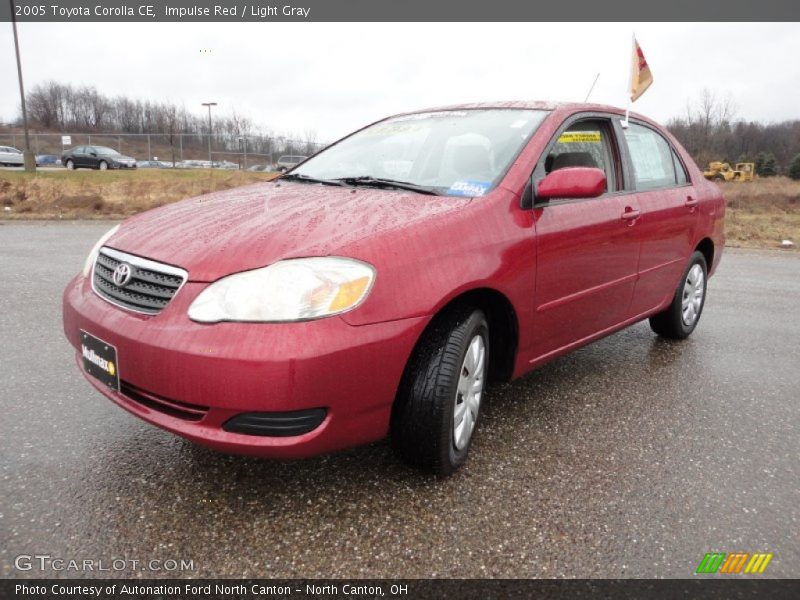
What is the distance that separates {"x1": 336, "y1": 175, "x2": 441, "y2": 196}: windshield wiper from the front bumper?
32.3 inches

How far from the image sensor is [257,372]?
6.10 feet

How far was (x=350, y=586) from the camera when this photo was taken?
183cm

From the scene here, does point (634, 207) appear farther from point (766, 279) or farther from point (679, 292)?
point (766, 279)

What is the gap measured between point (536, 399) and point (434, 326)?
1246 mm

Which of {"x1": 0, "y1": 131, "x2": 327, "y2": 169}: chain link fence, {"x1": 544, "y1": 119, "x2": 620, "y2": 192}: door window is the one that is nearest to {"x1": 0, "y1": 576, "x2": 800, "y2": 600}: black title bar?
{"x1": 544, "y1": 119, "x2": 620, "y2": 192}: door window

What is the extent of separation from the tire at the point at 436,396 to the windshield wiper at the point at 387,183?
639 millimetres

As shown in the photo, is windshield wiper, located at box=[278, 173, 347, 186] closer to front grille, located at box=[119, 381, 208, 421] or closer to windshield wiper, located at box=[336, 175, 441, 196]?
windshield wiper, located at box=[336, 175, 441, 196]

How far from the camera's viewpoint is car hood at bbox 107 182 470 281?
2061mm

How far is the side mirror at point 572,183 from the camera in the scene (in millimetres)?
2654

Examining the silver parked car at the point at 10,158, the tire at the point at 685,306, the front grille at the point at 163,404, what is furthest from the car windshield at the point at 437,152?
the silver parked car at the point at 10,158

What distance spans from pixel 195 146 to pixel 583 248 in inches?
1499

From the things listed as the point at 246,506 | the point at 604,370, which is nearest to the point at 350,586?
the point at 246,506

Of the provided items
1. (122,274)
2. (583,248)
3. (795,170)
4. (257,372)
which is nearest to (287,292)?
(257,372)

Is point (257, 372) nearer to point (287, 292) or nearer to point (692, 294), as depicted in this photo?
point (287, 292)
